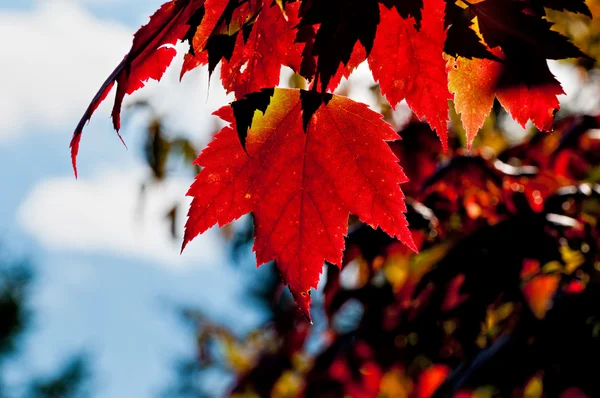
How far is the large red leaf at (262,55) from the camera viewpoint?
86 cm

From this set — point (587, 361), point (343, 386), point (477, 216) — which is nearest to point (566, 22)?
point (477, 216)

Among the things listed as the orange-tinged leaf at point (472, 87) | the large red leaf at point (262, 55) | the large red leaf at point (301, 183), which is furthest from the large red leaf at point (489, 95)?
the large red leaf at point (262, 55)

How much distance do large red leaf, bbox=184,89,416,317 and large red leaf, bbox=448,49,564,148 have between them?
0.11 meters

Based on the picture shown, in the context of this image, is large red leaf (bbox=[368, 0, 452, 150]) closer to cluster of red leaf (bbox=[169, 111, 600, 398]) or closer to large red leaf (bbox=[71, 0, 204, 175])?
large red leaf (bbox=[71, 0, 204, 175])

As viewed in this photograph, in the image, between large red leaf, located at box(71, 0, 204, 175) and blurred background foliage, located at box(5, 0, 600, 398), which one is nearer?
large red leaf, located at box(71, 0, 204, 175)

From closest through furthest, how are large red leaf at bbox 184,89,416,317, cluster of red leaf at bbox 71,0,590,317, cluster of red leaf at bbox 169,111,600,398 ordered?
cluster of red leaf at bbox 71,0,590,317, large red leaf at bbox 184,89,416,317, cluster of red leaf at bbox 169,111,600,398

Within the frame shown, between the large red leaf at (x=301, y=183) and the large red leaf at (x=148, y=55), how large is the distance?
0.13 metres

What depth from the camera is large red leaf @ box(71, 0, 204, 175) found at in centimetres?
83

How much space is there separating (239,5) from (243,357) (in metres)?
2.98

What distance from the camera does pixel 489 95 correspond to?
85cm

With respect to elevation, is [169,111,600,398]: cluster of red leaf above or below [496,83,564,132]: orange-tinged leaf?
below

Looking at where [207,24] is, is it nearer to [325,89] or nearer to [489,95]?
[325,89]

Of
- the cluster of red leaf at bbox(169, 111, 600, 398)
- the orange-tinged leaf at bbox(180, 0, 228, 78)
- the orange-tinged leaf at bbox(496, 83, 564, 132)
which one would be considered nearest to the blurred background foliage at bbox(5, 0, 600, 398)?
the cluster of red leaf at bbox(169, 111, 600, 398)

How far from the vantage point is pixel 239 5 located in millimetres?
812
